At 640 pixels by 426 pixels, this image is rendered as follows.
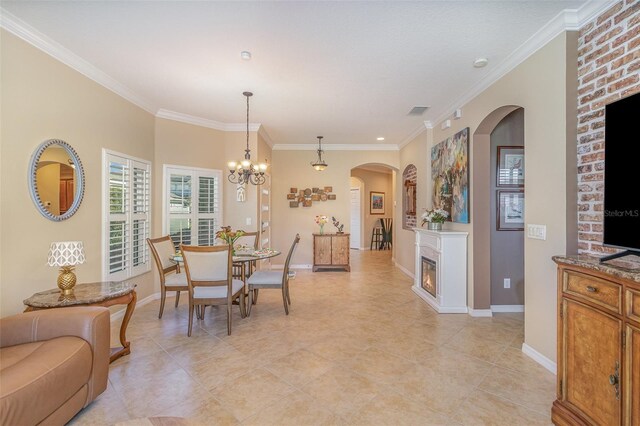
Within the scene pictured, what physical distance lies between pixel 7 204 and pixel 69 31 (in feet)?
5.00

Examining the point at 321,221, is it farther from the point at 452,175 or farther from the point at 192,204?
the point at 452,175

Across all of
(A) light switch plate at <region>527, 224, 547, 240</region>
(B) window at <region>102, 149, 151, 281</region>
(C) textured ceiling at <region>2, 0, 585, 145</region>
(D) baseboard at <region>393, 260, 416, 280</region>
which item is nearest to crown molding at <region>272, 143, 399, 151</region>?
(C) textured ceiling at <region>2, 0, 585, 145</region>

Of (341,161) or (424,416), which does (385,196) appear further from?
(424,416)

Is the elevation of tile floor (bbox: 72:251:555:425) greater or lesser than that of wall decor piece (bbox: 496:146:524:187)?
lesser

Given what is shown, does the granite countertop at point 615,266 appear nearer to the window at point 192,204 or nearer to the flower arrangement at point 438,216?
the flower arrangement at point 438,216

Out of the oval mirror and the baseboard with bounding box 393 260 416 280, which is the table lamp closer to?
the oval mirror

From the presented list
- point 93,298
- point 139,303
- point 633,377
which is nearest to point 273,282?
point 93,298

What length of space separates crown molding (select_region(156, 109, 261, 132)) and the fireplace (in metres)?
3.60

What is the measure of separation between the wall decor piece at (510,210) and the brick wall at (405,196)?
6.77ft

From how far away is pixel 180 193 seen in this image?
475 cm

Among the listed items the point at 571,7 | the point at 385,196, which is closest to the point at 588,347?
the point at 571,7

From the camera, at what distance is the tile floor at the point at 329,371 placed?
197 centimetres

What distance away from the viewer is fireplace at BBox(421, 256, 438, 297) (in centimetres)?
420

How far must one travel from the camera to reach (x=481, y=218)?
370cm
